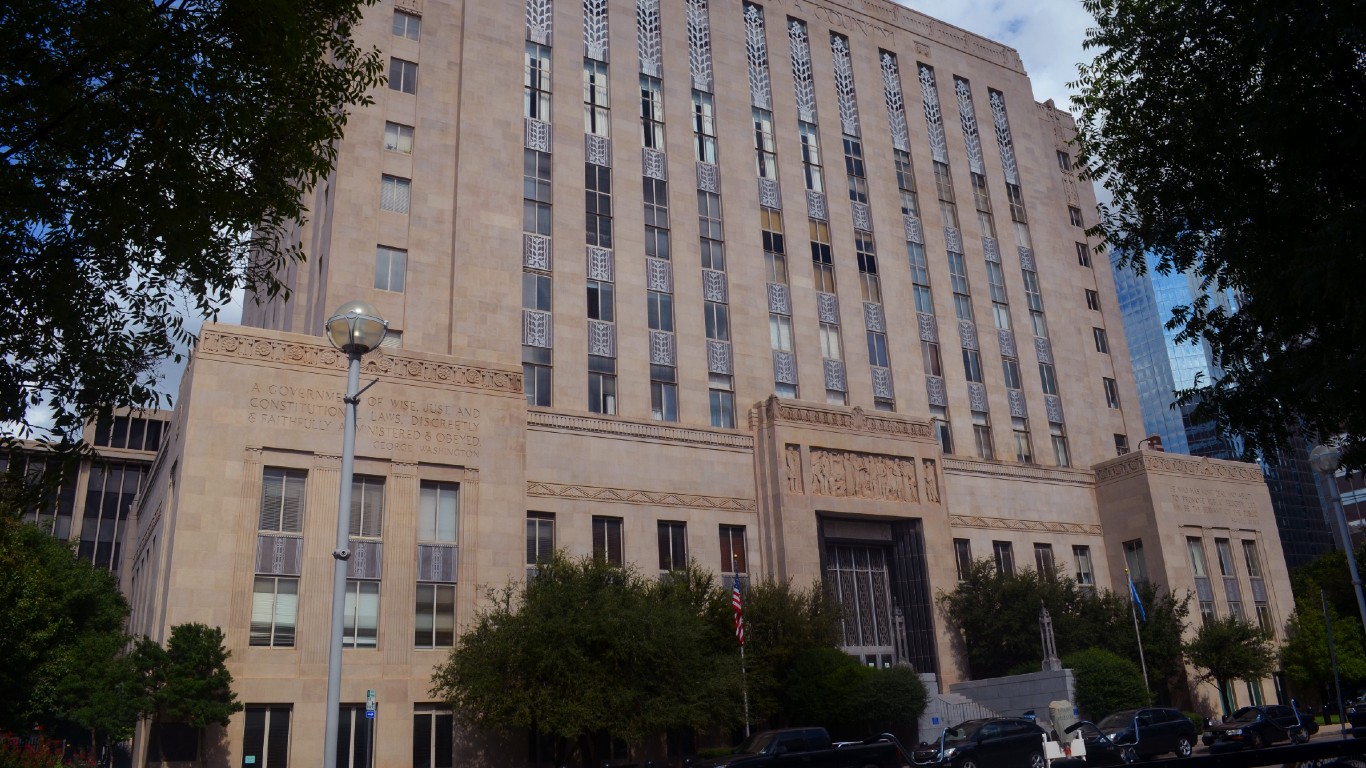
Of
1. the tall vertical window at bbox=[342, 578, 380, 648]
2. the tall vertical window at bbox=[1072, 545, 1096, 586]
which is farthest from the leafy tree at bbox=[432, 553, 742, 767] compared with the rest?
the tall vertical window at bbox=[1072, 545, 1096, 586]

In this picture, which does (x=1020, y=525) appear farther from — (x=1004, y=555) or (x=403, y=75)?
(x=403, y=75)

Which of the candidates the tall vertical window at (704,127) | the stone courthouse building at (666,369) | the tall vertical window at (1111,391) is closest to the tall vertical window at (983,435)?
the stone courthouse building at (666,369)

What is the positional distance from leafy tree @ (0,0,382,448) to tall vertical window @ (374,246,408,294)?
87.3 ft

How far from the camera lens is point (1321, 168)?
1554cm

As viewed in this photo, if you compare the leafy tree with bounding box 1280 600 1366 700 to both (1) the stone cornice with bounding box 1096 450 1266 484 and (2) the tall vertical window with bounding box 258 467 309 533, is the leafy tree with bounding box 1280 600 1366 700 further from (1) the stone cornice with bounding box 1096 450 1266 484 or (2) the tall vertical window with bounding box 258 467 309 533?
(2) the tall vertical window with bounding box 258 467 309 533

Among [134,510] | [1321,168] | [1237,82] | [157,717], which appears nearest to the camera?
[1321,168]

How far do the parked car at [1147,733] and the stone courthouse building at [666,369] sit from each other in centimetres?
1180

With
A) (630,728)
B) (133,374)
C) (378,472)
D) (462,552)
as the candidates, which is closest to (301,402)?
(378,472)

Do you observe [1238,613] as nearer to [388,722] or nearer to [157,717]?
[388,722]

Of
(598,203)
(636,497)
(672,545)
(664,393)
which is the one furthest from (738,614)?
(598,203)

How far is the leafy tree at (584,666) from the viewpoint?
2942 cm

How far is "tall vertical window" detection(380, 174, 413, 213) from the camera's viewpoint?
42500 millimetres

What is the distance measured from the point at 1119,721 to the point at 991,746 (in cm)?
881

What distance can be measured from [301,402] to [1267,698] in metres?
49.2
